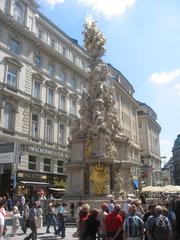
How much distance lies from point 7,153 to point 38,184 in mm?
10941

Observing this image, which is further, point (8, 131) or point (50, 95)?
point (50, 95)

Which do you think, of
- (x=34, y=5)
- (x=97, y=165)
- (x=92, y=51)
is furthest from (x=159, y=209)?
(x=34, y=5)

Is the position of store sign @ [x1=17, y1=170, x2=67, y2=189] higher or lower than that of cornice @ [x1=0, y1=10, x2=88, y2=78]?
lower

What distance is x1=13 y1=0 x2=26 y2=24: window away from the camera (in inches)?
1438

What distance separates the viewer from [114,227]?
790 centimetres

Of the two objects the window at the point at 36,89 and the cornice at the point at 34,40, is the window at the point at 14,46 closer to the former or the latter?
the cornice at the point at 34,40

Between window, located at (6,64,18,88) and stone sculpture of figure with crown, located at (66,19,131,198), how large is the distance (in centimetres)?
1308

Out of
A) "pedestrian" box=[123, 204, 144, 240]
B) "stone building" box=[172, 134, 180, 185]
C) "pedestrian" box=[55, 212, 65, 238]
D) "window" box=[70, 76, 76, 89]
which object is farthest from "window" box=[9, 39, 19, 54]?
"stone building" box=[172, 134, 180, 185]

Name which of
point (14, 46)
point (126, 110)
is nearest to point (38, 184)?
point (14, 46)

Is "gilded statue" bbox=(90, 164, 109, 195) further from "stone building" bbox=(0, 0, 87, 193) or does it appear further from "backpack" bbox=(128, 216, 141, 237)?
"backpack" bbox=(128, 216, 141, 237)

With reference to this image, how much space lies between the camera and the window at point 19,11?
36531mm

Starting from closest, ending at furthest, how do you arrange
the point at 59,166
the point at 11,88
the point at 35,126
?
the point at 11,88 < the point at 35,126 < the point at 59,166

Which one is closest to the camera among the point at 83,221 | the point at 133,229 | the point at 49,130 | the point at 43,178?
the point at 133,229

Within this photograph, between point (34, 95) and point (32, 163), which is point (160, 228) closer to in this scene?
point (32, 163)
